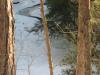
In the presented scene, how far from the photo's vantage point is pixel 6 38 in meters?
3.18

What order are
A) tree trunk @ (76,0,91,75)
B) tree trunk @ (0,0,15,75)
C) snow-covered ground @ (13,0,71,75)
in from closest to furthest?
1. tree trunk @ (0,0,15,75)
2. tree trunk @ (76,0,91,75)
3. snow-covered ground @ (13,0,71,75)

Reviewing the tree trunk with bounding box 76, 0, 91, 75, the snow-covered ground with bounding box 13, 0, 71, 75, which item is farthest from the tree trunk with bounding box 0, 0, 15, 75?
the snow-covered ground with bounding box 13, 0, 71, 75

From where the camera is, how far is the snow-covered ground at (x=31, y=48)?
11.4m

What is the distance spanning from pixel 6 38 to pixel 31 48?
965cm

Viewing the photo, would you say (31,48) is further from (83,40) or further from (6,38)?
(6,38)

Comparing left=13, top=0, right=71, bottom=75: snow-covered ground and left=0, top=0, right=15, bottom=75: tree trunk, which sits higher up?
left=0, top=0, right=15, bottom=75: tree trunk

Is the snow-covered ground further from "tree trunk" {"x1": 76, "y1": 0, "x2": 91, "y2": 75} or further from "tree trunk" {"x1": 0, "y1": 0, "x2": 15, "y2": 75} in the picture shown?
"tree trunk" {"x1": 0, "y1": 0, "x2": 15, "y2": 75}

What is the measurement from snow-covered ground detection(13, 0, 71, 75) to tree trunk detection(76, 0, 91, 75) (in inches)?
158

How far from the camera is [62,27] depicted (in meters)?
10.4

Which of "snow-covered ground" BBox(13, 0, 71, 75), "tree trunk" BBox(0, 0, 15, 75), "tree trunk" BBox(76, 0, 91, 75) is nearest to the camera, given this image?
"tree trunk" BBox(0, 0, 15, 75)

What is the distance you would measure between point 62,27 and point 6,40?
286 inches

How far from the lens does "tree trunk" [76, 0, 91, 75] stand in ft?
17.6

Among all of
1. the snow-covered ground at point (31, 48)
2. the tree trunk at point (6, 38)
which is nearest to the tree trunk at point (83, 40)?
the tree trunk at point (6, 38)

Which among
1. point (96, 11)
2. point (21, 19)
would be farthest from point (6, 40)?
point (21, 19)
